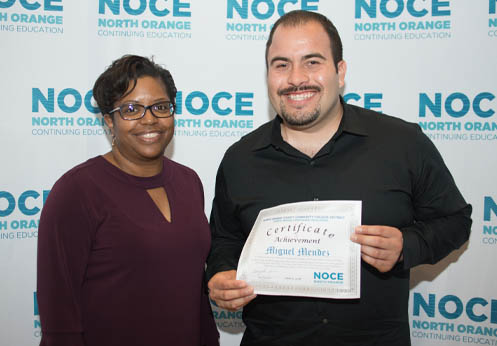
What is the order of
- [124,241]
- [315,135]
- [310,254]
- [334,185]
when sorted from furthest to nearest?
[315,135] < [334,185] < [124,241] < [310,254]

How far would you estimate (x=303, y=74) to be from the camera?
1.79m

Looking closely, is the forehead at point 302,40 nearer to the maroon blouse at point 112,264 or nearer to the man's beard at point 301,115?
the man's beard at point 301,115

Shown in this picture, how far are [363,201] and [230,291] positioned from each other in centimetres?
65

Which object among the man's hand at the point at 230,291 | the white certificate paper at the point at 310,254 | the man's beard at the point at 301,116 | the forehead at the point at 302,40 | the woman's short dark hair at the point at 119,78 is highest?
the forehead at the point at 302,40

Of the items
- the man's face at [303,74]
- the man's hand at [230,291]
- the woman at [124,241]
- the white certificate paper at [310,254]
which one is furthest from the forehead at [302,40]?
the man's hand at [230,291]

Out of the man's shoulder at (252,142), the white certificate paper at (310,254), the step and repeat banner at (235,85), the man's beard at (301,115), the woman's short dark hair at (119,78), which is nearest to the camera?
the white certificate paper at (310,254)

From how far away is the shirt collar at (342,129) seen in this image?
183cm

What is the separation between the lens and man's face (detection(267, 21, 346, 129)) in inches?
70.2

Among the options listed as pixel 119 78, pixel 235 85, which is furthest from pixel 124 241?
pixel 235 85

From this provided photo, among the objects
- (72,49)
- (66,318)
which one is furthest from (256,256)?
(72,49)

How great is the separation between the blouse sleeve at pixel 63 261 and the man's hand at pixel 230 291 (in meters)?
0.52

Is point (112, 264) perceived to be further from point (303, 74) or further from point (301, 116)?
point (303, 74)

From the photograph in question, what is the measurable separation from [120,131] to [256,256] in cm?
76

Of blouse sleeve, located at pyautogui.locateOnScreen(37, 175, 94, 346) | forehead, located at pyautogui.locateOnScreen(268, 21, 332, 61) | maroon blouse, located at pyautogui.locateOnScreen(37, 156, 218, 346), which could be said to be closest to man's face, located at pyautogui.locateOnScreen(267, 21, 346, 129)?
forehead, located at pyautogui.locateOnScreen(268, 21, 332, 61)
